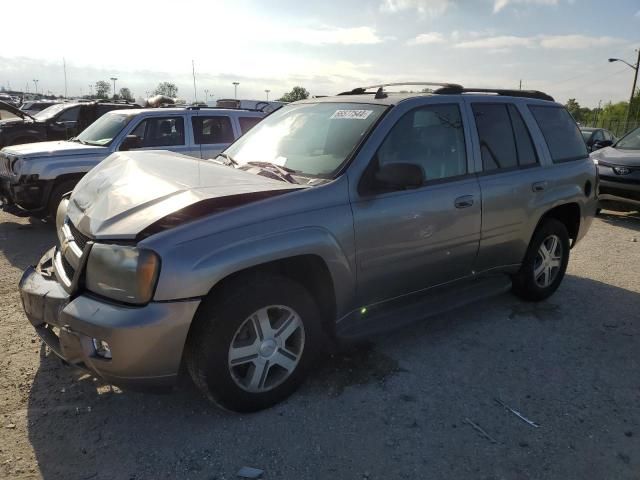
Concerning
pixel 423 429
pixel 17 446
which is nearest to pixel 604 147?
pixel 423 429

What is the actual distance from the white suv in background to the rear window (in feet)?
16.8

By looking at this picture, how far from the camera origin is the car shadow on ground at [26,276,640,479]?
258cm

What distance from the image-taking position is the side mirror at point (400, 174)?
304 cm

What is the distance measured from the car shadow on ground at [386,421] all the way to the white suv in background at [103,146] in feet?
13.8

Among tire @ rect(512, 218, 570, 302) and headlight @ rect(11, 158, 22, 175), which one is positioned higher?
headlight @ rect(11, 158, 22, 175)

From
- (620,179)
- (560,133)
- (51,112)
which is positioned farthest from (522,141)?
(51,112)

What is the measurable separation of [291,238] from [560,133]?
132 inches

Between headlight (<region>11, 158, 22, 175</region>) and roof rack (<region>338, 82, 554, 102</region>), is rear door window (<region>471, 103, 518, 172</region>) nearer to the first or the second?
roof rack (<region>338, 82, 554, 102</region>)

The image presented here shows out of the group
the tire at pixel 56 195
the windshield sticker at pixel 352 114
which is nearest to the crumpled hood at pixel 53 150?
the tire at pixel 56 195

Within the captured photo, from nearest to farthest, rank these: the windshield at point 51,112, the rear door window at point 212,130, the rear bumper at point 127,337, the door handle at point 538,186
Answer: the rear bumper at point 127,337 < the door handle at point 538,186 < the rear door window at point 212,130 < the windshield at point 51,112

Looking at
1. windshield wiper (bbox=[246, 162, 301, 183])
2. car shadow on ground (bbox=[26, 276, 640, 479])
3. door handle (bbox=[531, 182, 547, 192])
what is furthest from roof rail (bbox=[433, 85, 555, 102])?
car shadow on ground (bbox=[26, 276, 640, 479])

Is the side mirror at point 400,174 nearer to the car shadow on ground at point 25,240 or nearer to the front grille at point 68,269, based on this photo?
the front grille at point 68,269

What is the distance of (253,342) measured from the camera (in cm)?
287

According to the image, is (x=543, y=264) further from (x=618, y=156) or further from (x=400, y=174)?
(x=618, y=156)
